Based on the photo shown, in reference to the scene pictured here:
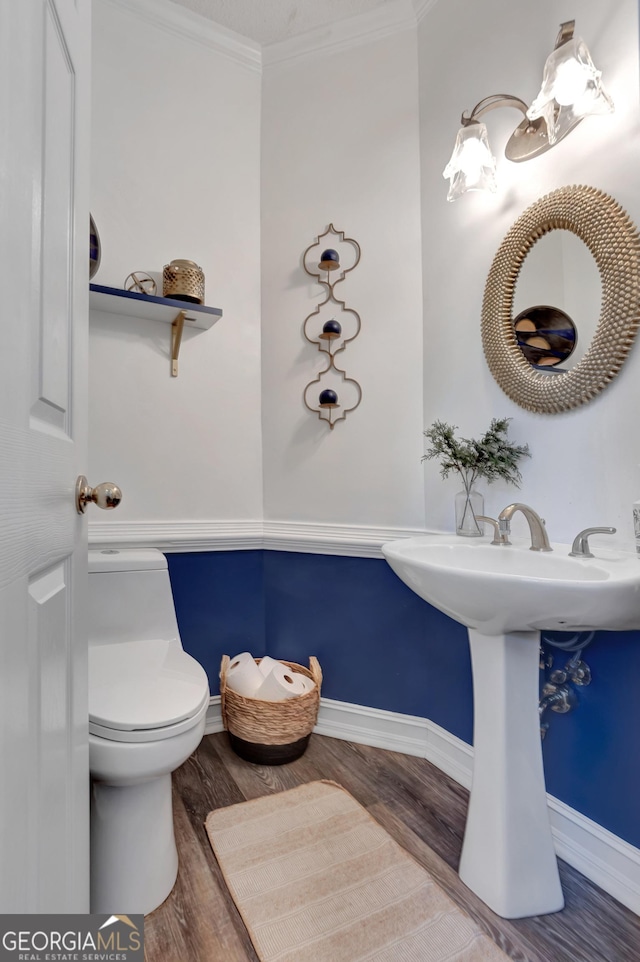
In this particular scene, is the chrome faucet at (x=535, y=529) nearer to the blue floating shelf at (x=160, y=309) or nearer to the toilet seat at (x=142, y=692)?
the toilet seat at (x=142, y=692)

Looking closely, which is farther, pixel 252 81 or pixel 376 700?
pixel 252 81

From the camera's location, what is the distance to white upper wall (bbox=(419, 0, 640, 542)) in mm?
1181

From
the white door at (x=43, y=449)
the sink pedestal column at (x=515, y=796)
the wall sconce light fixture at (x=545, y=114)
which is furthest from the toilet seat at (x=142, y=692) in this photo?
the wall sconce light fixture at (x=545, y=114)

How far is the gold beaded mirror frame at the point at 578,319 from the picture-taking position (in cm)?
116

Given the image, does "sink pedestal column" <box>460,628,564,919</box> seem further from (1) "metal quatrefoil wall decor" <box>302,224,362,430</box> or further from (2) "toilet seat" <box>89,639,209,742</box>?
(1) "metal quatrefoil wall decor" <box>302,224,362,430</box>

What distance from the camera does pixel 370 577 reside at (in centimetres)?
185

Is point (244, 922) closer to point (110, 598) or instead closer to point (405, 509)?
point (110, 598)

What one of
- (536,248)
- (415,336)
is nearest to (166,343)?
(415,336)

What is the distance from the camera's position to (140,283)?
5.89ft

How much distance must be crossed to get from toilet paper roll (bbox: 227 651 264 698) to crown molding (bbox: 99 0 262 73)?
2427 millimetres

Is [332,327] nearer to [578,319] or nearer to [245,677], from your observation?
[578,319]

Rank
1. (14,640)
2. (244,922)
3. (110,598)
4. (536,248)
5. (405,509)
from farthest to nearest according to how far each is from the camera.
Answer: (405,509), (110,598), (536,248), (244,922), (14,640)

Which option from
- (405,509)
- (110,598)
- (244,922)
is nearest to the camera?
(244,922)

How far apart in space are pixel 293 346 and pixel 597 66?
1.22 meters
